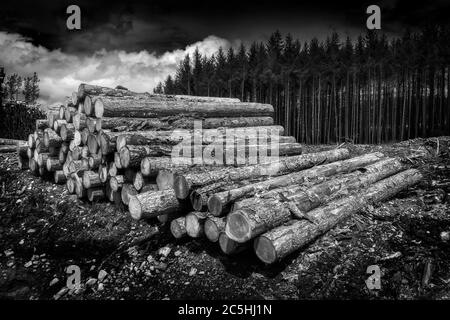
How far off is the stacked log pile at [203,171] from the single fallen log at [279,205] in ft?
0.05

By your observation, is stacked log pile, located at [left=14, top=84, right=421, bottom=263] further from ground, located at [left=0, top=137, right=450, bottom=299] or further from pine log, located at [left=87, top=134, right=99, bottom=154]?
ground, located at [left=0, top=137, right=450, bottom=299]

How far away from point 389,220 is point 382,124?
2650 centimetres

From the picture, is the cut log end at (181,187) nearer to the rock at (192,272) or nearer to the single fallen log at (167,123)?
the rock at (192,272)

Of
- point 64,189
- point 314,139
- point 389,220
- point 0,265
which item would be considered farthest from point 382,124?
point 0,265

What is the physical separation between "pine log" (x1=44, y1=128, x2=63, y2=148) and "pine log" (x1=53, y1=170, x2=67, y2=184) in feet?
2.25

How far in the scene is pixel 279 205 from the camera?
4.11 m

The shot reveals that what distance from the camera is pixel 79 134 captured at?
6.68 m

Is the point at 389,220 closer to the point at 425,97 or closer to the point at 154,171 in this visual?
the point at 154,171

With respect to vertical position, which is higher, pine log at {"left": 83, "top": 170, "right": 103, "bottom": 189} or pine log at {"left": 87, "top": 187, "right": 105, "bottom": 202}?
pine log at {"left": 83, "top": 170, "right": 103, "bottom": 189}

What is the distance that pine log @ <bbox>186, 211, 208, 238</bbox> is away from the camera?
4.30m

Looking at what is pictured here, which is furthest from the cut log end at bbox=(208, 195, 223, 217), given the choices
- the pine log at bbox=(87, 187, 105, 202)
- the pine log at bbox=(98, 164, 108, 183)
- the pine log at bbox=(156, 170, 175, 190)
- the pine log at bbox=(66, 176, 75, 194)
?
the pine log at bbox=(66, 176, 75, 194)

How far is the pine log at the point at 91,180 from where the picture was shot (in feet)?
20.6

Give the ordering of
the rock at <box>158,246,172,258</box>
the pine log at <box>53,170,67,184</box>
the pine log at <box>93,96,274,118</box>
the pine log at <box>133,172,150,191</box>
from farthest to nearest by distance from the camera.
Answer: the pine log at <box>53,170,67,184</box> < the pine log at <box>93,96,274,118</box> < the pine log at <box>133,172,150,191</box> < the rock at <box>158,246,172,258</box>

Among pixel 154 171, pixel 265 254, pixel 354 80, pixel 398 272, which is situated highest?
pixel 354 80
